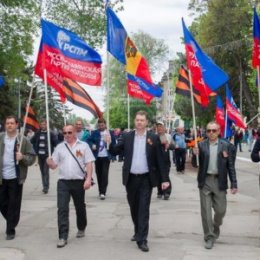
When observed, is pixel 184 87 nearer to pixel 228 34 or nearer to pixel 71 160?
pixel 71 160

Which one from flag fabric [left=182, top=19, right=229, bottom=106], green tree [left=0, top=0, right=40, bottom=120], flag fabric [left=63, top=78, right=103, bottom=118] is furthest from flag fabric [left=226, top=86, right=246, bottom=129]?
green tree [left=0, top=0, right=40, bottom=120]

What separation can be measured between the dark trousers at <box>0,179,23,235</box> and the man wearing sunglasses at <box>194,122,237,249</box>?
2.63 m

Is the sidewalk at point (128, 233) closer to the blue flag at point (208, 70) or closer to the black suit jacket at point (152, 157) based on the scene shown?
the black suit jacket at point (152, 157)

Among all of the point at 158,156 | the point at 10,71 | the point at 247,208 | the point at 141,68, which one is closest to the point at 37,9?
the point at 10,71

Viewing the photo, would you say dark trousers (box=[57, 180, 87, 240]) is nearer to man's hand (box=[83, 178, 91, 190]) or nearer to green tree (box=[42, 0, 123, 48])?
man's hand (box=[83, 178, 91, 190])

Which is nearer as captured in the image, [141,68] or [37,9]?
[141,68]

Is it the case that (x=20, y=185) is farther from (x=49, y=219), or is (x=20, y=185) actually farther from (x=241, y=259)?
(x=241, y=259)

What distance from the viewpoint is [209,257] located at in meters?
6.98

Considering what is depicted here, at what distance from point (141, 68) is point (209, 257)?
6.28 m

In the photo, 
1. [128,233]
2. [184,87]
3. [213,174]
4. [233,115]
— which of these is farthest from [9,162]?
[233,115]

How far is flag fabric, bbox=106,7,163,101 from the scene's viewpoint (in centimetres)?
1102

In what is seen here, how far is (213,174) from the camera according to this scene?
768 centimetres

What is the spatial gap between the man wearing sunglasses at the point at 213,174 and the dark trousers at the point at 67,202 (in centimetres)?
170

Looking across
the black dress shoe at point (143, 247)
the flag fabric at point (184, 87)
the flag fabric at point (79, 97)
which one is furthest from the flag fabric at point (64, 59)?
the black dress shoe at point (143, 247)
